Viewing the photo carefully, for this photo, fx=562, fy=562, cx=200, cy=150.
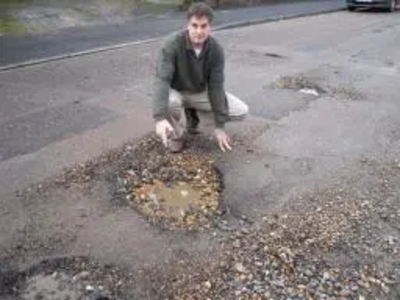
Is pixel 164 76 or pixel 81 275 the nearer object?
pixel 81 275


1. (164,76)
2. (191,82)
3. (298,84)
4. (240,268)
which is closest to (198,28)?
(164,76)

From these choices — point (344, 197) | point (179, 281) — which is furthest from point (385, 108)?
point (179, 281)

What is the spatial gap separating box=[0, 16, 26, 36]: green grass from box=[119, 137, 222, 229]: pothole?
24.7ft

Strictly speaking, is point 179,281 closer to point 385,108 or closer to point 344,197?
point 344,197

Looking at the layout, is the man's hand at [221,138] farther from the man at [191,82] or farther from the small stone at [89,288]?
the small stone at [89,288]

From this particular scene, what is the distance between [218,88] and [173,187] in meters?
1.08

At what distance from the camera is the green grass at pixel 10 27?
1181 centimetres

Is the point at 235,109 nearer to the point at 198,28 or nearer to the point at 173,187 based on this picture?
the point at 198,28

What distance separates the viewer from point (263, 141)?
232 inches

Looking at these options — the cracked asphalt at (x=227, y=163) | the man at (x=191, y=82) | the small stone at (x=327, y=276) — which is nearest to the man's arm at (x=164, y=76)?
the man at (x=191, y=82)

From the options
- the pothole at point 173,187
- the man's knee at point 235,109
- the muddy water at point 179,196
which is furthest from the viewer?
the man's knee at point 235,109

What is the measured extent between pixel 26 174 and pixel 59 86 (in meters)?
3.09

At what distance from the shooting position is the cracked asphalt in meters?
3.78

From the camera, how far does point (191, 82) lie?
17.1 ft
